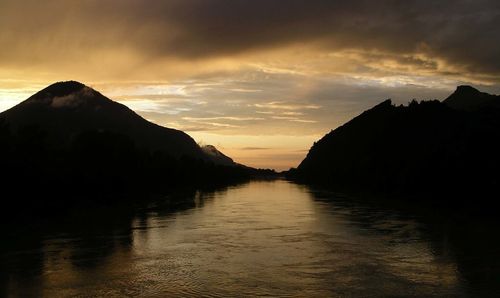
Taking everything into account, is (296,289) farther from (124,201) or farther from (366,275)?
(124,201)

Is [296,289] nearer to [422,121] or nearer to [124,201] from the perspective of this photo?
[124,201]

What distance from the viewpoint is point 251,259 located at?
97.5 ft

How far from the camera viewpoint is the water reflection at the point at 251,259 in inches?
893

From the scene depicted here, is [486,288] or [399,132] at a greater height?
[399,132]

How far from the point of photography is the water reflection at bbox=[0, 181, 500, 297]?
74.4 ft

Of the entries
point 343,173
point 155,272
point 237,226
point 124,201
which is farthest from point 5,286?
point 343,173

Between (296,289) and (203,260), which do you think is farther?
(203,260)


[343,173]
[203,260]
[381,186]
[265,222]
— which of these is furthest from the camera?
[343,173]

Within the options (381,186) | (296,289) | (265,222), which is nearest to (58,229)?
(265,222)

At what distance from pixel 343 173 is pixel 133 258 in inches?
5946

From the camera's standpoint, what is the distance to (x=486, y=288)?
879 inches

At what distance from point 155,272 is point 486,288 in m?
15.4

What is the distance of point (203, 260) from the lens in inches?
Result: 1164

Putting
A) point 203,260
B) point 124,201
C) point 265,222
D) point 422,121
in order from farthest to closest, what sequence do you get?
point 422,121
point 124,201
point 265,222
point 203,260
